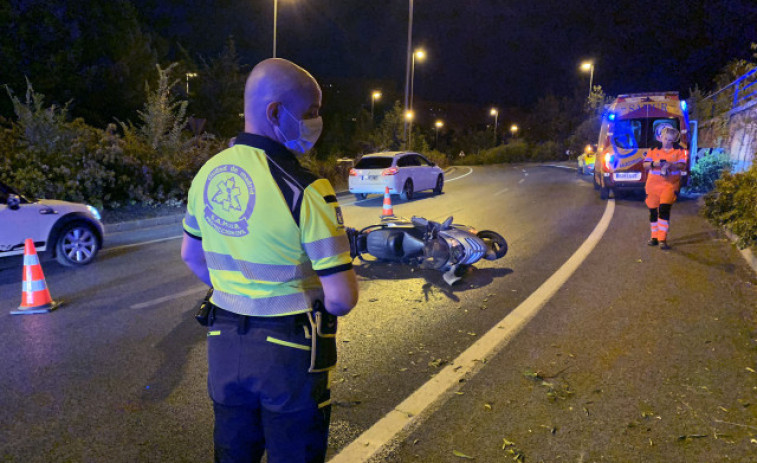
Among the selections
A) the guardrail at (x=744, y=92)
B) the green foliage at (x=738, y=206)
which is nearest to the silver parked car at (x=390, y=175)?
the green foliage at (x=738, y=206)

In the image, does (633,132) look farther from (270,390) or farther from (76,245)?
(270,390)

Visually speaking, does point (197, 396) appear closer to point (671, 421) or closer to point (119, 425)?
point (119, 425)

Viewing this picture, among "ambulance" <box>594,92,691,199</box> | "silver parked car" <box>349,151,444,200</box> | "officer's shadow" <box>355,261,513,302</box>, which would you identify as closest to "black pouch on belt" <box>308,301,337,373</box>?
"officer's shadow" <box>355,261,513,302</box>

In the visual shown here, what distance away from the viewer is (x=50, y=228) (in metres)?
7.25

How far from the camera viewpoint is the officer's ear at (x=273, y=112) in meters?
1.80

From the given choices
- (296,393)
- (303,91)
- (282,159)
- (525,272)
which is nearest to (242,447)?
(296,393)

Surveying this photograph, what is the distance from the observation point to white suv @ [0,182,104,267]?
22.6 feet

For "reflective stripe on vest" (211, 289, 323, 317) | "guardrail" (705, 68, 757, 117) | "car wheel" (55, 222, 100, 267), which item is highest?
"guardrail" (705, 68, 757, 117)

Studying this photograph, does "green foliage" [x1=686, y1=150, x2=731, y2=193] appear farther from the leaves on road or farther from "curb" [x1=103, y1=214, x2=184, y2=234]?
the leaves on road

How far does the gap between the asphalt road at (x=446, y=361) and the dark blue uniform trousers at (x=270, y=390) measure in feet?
4.56

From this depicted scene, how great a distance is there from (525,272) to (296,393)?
5.84 metres

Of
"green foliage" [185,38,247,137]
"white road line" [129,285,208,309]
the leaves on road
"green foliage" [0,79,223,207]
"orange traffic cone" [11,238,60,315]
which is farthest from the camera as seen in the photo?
"green foliage" [185,38,247,137]

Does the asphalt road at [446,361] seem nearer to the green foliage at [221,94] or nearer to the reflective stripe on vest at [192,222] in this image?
the reflective stripe on vest at [192,222]

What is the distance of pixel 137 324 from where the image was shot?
5219 mm
